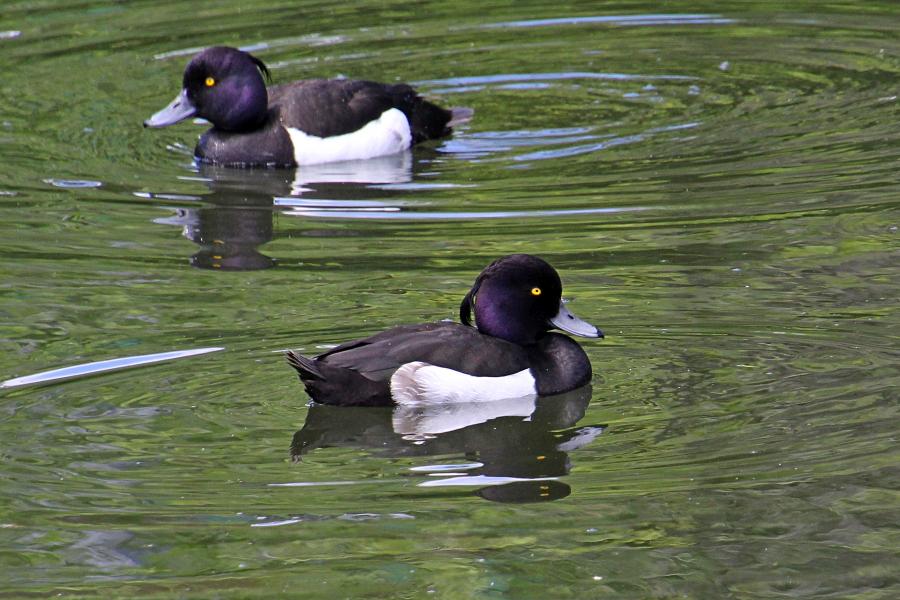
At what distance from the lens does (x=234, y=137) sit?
514 inches

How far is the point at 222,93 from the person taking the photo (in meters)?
13.2

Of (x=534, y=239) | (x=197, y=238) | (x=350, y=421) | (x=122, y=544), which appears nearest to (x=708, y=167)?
(x=534, y=239)

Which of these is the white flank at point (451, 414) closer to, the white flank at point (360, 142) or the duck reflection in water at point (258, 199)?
the duck reflection in water at point (258, 199)

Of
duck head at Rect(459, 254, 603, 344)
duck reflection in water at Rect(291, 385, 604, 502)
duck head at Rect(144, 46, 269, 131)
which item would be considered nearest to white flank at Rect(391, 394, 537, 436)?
duck reflection in water at Rect(291, 385, 604, 502)

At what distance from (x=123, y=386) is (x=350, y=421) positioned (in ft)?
3.52

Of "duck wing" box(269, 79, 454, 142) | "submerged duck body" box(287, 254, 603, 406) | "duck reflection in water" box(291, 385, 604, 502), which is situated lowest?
"duck reflection in water" box(291, 385, 604, 502)

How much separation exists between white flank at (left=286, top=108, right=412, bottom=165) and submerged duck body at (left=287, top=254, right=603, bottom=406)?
16.1ft

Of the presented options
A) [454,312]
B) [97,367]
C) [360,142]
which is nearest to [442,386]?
[454,312]

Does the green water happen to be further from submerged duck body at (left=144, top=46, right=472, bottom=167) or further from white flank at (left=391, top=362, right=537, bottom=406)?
submerged duck body at (left=144, top=46, right=472, bottom=167)

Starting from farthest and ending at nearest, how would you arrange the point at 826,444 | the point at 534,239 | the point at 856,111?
the point at 856,111 → the point at 534,239 → the point at 826,444

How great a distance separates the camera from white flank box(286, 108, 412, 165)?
12898 millimetres

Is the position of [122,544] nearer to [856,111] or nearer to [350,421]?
[350,421]

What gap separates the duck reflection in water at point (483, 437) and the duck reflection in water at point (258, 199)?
Result: 2494mm

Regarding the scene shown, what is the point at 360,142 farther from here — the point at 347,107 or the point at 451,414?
the point at 451,414
